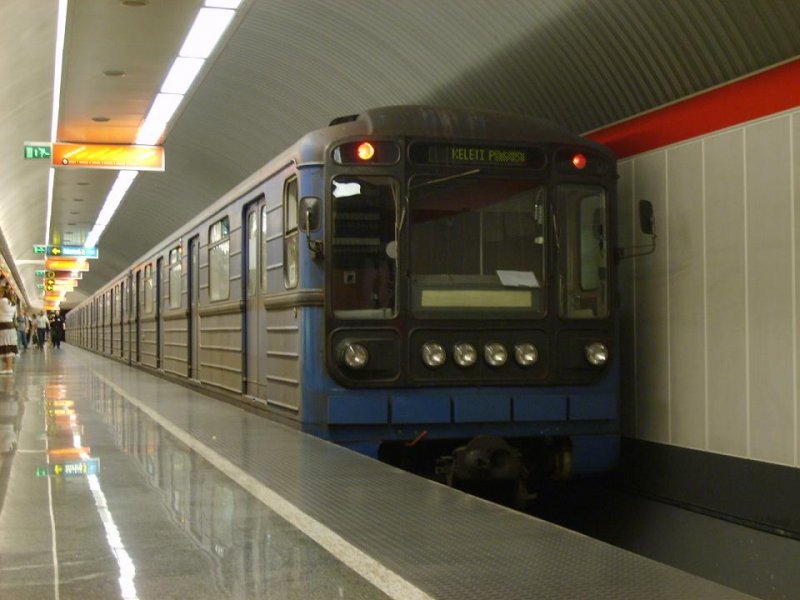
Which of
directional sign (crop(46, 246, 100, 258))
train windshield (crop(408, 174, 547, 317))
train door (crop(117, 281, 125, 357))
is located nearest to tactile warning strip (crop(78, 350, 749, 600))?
train windshield (crop(408, 174, 547, 317))

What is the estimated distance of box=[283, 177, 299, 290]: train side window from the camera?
26.8ft

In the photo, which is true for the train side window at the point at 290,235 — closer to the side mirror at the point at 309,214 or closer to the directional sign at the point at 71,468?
the side mirror at the point at 309,214

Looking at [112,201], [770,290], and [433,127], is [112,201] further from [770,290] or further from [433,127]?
[770,290]

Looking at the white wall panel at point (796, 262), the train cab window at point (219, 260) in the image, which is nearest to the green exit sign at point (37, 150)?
the train cab window at point (219, 260)

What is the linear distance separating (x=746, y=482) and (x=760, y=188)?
2113 millimetres

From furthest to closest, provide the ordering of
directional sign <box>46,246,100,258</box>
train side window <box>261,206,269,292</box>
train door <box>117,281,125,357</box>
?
directional sign <box>46,246,100,258</box> < train door <box>117,281,125,357</box> < train side window <box>261,206,269,292</box>

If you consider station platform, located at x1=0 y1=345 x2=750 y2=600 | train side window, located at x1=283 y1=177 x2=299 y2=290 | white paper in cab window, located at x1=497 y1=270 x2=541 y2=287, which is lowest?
station platform, located at x1=0 y1=345 x2=750 y2=600

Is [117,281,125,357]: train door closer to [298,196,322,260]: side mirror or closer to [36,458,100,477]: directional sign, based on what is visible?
[36,458,100,477]: directional sign

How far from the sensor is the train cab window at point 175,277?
15.9m

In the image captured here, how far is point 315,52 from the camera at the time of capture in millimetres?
13914

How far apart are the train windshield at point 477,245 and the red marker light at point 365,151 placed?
0.38 metres

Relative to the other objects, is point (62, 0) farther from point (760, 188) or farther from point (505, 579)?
point (505, 579)

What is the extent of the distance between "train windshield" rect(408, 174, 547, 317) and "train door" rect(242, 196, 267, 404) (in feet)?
7.08

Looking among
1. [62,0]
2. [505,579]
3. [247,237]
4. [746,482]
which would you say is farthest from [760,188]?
[62,0]
